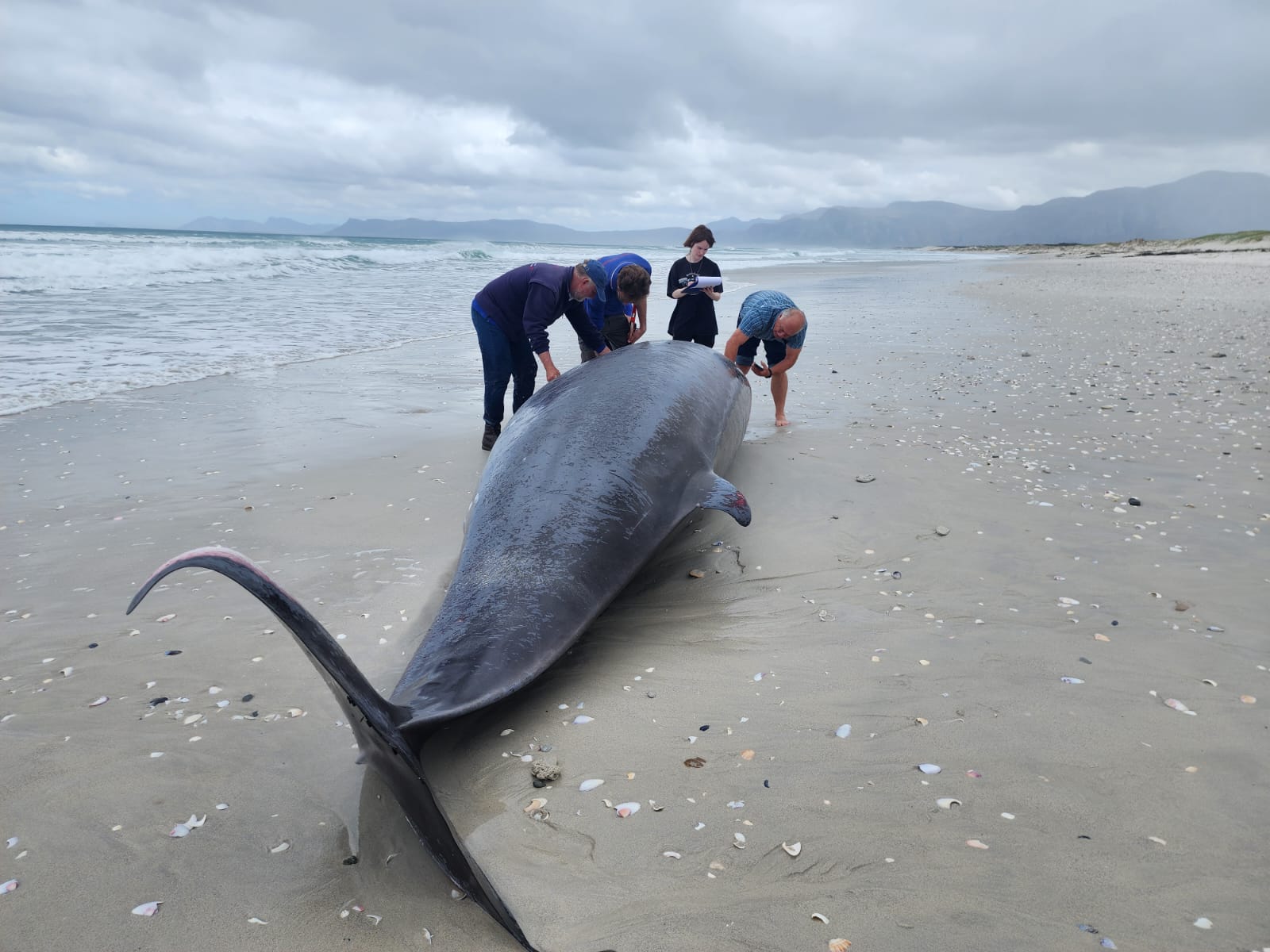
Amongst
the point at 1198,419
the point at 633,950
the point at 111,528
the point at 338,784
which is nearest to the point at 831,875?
the point at 633,950

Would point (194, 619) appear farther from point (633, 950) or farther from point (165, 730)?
point (633, 950)

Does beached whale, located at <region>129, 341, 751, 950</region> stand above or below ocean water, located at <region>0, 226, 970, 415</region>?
below

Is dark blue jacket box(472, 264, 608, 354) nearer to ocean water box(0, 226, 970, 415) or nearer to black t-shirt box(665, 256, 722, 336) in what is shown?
black t-shirt box(665, 256, 722, 336)

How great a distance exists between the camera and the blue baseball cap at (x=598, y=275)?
562 centimetres

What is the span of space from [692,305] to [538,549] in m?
4.67

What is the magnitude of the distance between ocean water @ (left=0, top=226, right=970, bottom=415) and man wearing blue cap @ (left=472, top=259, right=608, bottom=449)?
437 centimetres

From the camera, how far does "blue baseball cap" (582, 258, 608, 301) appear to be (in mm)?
5621

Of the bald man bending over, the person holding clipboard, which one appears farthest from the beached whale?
the person holding clipboard

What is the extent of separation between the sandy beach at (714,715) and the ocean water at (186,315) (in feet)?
11.5

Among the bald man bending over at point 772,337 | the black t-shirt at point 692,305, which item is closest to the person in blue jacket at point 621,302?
the black t-shirt at point 692,305

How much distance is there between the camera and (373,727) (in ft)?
6.44

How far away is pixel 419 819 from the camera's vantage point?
1905 mm

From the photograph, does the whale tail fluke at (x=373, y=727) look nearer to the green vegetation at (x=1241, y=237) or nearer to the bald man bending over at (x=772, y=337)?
the bald man bending over at (x=772, y=337)

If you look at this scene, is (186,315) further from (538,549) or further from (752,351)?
(538,549)
